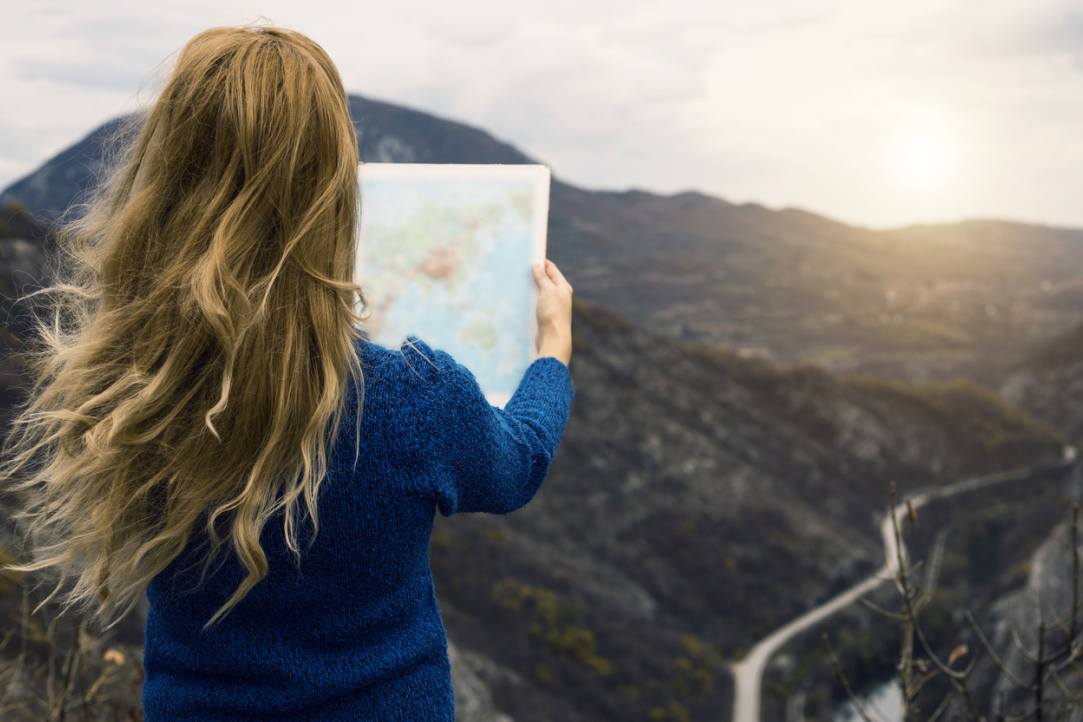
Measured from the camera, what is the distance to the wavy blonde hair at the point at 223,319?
3.25 feet

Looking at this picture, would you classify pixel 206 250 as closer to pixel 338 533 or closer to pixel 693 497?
pixel 338 533

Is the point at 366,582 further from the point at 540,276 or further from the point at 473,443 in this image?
the point at 540,276

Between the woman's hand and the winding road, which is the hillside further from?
the woman's hand

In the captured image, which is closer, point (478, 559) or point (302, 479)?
point (302, 479)

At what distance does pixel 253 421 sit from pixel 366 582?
311 mm

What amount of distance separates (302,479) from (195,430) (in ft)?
0.54

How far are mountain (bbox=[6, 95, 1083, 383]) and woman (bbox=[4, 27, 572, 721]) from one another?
87.8 m

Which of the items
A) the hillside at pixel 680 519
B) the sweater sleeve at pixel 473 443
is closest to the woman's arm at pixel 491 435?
the sweater sleeve at pixel 473 443

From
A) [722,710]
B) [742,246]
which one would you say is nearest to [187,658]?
[722,710]

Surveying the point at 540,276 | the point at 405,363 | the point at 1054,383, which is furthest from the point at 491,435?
the point at 1054,383

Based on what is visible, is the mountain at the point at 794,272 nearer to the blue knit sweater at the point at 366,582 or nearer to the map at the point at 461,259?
the map at the point at 461,259

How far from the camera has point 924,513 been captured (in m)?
47.8

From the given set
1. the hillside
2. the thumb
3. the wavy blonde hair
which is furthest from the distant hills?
the thumb

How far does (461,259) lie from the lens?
1.61m
